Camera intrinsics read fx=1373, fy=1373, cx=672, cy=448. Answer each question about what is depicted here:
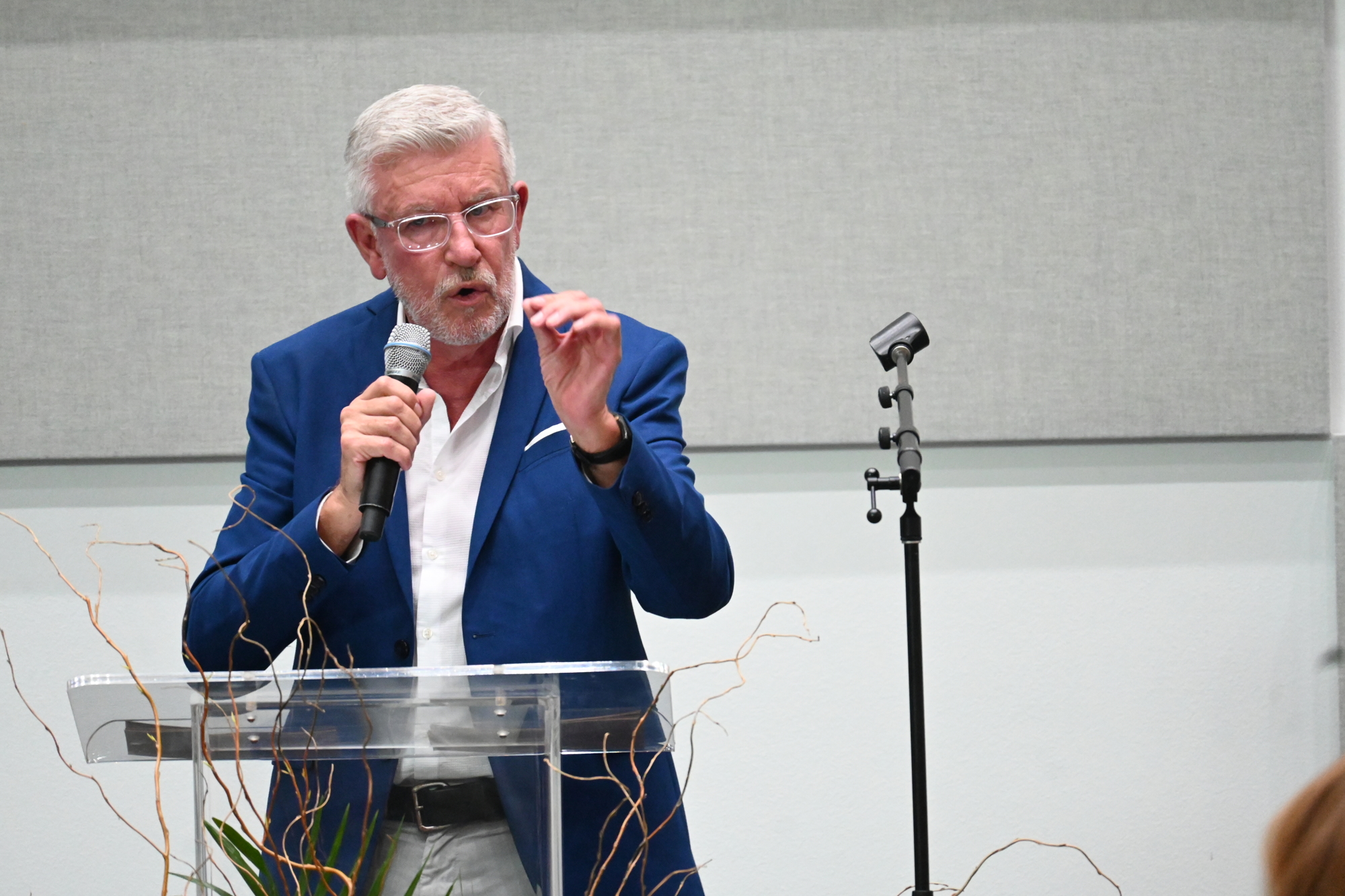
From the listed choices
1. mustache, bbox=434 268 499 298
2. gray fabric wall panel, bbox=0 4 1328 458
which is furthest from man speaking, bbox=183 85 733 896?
gray fabric wall panel, bbox=0 4 1328 458

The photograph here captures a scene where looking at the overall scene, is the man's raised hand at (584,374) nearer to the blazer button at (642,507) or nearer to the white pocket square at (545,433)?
the blazer button at (642,507)

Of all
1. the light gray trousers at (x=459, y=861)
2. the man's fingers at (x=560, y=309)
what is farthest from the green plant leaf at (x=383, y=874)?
the man's fingers at (x=560, y=309)

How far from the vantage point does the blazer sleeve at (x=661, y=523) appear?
4.83 feet

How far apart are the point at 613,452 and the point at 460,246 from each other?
0.40 m

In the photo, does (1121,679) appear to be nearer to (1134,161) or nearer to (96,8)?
(1134,161)

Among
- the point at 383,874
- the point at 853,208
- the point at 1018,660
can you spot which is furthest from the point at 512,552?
the point at 1018,660

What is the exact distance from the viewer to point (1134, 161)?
298 centimetres

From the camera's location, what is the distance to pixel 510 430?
1.71 m

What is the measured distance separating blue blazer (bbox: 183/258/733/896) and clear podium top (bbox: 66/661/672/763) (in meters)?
0.15

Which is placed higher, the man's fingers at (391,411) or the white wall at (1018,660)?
the man's fingers at (391,411)

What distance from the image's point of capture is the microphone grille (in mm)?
1538

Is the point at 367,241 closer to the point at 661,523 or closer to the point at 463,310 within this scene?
the point at 463,310

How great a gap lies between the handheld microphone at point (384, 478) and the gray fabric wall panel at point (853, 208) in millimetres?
1459

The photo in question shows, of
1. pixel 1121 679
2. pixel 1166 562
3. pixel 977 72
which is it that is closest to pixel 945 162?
pixel 977 72
